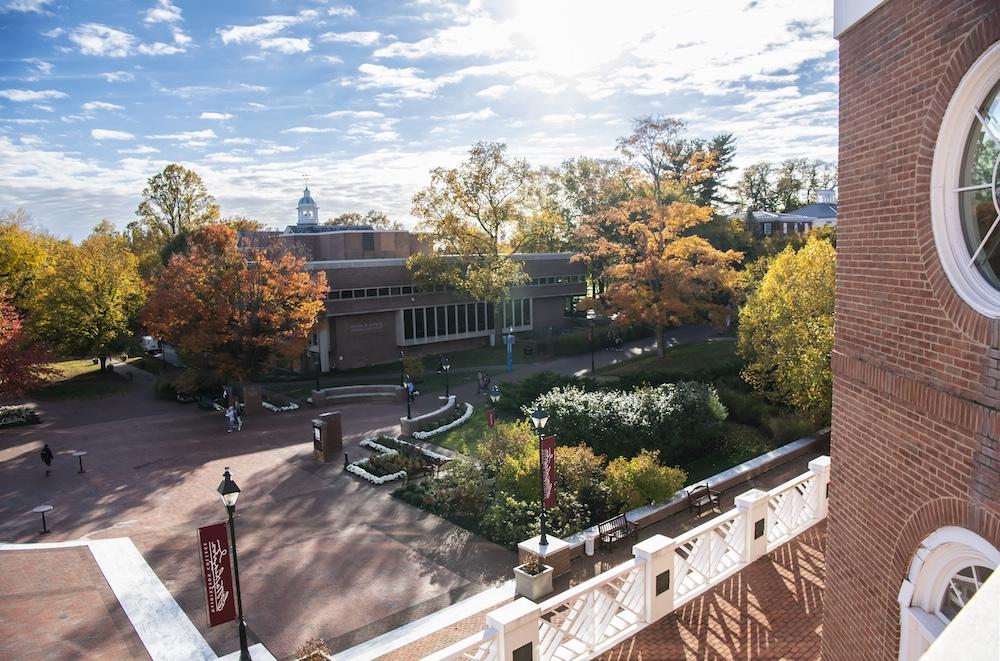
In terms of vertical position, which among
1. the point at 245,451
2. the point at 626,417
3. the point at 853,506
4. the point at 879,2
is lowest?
the point at 245,451

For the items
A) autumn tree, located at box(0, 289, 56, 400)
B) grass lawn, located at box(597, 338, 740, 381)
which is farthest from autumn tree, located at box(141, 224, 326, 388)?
grass lawn, located at box(597, 338, 740, 381)

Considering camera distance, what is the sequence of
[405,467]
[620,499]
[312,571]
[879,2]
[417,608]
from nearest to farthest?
1. [879,2]
2. [417,608]
3. [312,571]
4. [620,499]
5. [405,467]

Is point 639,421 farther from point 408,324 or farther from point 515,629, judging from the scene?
point 408,324

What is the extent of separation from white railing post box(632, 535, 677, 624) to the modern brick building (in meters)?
28.0

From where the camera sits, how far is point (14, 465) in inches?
878

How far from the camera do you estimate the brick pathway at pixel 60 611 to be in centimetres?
1099

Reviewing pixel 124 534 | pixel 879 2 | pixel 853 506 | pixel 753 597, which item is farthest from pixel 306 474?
pixel 879 2

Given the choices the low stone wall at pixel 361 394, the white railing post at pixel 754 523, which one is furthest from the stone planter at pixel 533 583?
the low stone wall at pixel 361 394

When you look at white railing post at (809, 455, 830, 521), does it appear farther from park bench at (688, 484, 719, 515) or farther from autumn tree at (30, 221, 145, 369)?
autumn tree at (30, 221, 145, 369)

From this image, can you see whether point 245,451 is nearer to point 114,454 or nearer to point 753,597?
point 114,454

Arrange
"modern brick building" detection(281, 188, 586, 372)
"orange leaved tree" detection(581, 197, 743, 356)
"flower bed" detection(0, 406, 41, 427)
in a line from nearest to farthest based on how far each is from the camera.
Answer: "flower bed" detection(0, 406, 41, 427) < "orange leaved tree" detection(581, 197, 743, 356) < "modern brick building" detection(281, 188, 586, 372)

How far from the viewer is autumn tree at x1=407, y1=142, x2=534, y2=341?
39000mm

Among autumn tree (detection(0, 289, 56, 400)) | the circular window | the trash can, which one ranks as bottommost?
the trash can

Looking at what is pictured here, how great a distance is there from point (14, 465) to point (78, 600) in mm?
12388
